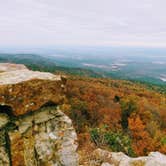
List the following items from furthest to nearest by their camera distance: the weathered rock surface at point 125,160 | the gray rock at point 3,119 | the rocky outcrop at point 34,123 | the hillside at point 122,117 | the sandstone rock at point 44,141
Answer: the hillside at point 122,117
the weathered rock surface at point 125,160
the sandstone rock at point 44,141
the rocky outcrop at point 34,123
the gray rock at point 3,119

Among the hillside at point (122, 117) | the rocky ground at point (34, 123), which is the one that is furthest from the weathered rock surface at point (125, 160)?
the hillside at point (122, 117)

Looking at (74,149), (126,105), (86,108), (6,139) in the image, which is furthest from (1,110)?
(126,105)

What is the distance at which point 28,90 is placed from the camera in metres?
10.1

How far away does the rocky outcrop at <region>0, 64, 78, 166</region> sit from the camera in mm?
9781

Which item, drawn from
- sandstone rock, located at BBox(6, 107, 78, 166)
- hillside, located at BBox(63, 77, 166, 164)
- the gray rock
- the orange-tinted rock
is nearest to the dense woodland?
hillside, located at BBox(63, 77, 166, 164)

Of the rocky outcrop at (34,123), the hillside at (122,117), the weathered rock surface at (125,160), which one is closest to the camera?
the rocky outcrop at (34,123)

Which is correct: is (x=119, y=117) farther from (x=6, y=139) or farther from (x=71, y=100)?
(x=6, y=139)

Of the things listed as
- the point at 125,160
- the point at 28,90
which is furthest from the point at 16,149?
the point at 125,160

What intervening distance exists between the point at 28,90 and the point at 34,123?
1153 mm

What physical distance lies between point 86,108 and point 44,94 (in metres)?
57.6

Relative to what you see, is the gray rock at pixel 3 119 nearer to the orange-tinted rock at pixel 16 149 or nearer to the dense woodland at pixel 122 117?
the orange-tinted rock at pixel 16 149

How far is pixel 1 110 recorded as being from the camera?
977 centimetres

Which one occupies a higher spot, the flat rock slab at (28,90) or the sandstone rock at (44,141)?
the flat rock slab at (28,90)

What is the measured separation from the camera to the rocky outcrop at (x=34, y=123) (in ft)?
32.1
